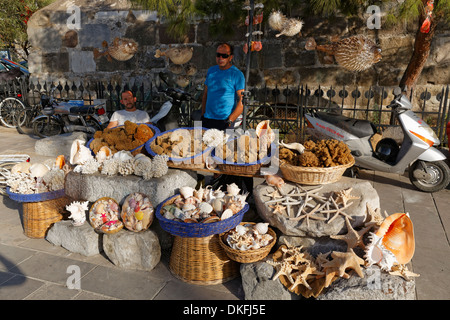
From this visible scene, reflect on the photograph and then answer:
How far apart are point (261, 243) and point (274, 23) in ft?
17.1

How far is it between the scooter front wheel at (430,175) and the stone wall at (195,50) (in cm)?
307

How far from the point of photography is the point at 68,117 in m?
7.62

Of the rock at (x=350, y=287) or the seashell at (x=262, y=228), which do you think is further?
the seashell at (x=262, y=228)

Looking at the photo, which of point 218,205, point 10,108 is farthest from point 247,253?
point 10,108

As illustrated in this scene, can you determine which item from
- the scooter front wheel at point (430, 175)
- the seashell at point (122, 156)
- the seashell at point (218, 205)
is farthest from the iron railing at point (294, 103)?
the seashell at point (218, 205)

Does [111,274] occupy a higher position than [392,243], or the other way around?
[392,243]

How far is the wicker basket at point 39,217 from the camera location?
3930 mm

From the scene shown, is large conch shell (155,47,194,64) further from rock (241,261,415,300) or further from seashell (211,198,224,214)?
rock (241,261,415,300)

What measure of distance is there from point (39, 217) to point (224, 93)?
257 cm

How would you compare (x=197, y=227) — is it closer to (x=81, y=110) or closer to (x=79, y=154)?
(x=79, y=154)

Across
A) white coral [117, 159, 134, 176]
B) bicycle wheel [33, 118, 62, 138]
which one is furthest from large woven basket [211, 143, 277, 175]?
bicycle wheel [33, 118, 62, 138]

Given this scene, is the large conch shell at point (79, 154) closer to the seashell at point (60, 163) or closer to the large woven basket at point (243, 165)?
the seashell at point (60, 163)
